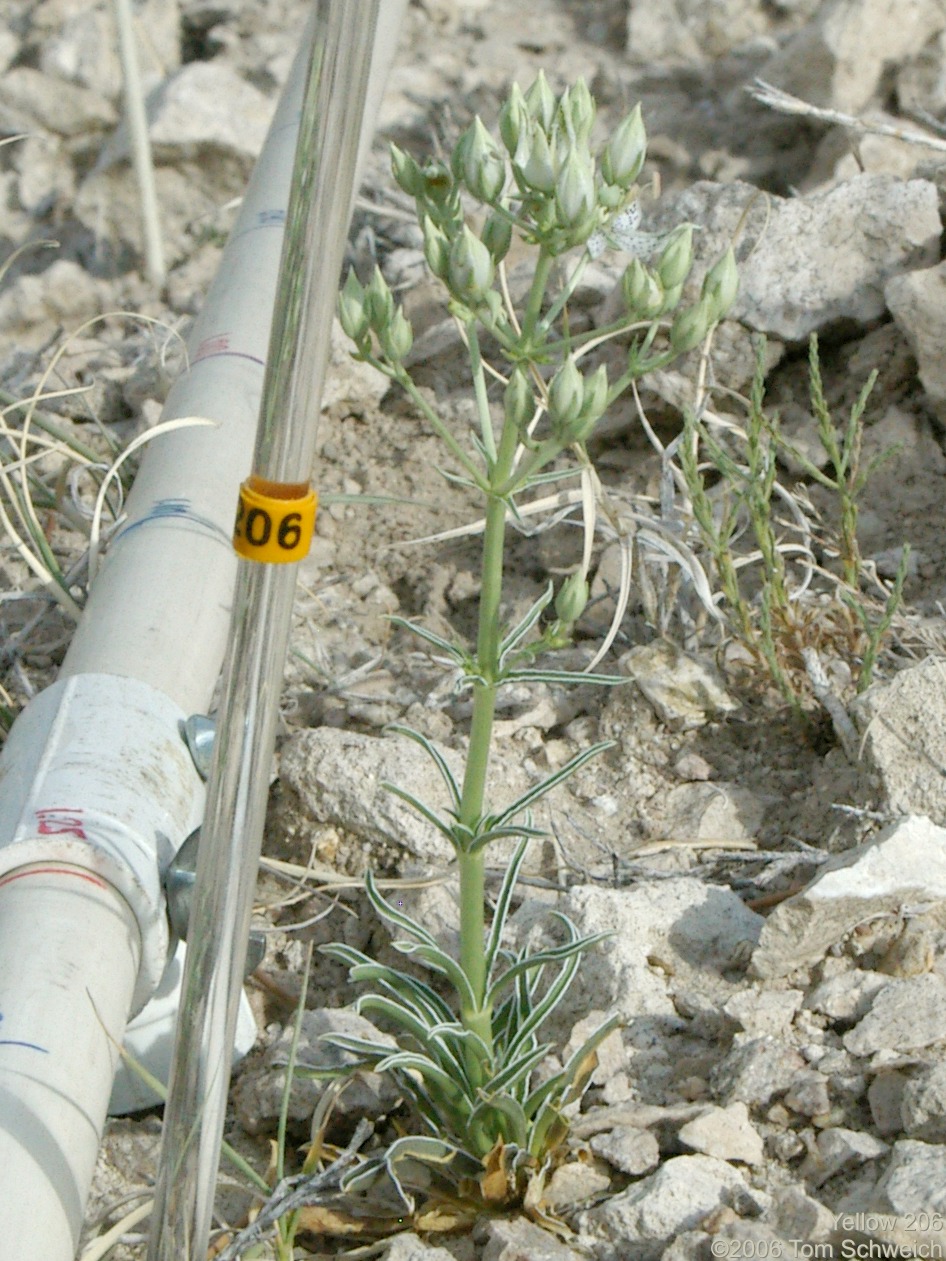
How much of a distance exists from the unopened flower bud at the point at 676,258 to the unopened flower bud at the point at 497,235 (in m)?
0.14

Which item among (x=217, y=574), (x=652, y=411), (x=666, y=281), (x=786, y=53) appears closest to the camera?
(x=666, y=281)

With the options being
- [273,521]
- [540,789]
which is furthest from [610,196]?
[540,789]

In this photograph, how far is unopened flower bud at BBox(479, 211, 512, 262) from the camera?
4.43 ft

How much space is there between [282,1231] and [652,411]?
5.02 ft

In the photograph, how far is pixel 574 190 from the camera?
48.2 inches

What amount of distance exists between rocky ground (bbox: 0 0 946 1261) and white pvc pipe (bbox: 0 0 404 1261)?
0.21 meters

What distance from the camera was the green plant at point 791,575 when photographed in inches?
78.5

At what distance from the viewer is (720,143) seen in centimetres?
352

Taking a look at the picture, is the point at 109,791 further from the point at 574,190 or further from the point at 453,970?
the point at 574,190

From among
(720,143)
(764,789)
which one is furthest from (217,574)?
(720,143)

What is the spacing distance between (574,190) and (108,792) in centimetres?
83

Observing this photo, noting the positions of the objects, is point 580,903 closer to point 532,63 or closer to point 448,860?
point 448,860

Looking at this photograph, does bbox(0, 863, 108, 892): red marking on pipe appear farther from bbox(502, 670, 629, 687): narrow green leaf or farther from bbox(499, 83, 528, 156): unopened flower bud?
bbox(499, 83, 528, 156): unopened flower bud

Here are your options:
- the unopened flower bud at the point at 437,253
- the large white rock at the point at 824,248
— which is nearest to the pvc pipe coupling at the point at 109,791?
the unopened flower bud at the point at 437,253
